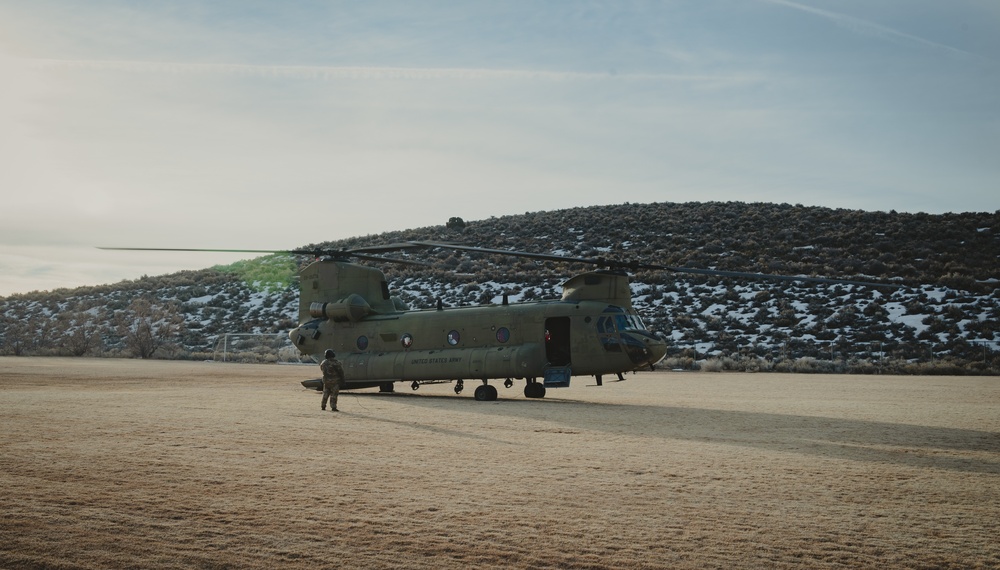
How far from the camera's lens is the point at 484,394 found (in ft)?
71.1

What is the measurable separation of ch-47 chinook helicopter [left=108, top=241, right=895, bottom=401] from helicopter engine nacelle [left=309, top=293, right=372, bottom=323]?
29 millimetres

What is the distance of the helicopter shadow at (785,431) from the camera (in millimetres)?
11977

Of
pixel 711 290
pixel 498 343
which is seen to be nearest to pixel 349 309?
pixel 498 343

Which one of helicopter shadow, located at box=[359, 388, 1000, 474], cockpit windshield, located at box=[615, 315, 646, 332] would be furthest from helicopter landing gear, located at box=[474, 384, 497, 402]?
cockpit windshield, located at box=[615, 315, 646, 332]

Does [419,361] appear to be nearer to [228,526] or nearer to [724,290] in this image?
[228,526]

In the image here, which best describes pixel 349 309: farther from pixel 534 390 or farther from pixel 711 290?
pixel 711 290

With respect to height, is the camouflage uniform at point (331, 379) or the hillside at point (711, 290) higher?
the hillside at point (711, 290)

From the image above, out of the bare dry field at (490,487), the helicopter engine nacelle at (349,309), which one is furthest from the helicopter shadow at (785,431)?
the helicopter engine nacelle at (349,309)

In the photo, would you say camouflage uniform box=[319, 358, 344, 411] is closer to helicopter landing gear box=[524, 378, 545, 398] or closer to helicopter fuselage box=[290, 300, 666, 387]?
helicopter fuselage box=[290, 300, 666, 387]

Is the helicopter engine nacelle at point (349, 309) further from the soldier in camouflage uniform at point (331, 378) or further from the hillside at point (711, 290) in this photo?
the hillside at point (711, 290)

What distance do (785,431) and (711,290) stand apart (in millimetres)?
43787

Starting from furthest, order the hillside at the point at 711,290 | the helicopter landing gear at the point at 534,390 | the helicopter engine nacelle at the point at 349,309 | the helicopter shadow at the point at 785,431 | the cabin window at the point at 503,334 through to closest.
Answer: the hillside at the point at 711,290, the helicopter engine nacelle at the point at 349,309, the helicopter landing gear at the point at 534,390, the cabin window at the point at 503,334, the helicopter shadow at the point at 785,431

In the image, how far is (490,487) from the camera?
9141 millimetres

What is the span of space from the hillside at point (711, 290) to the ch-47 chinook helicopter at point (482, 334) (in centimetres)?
1966
